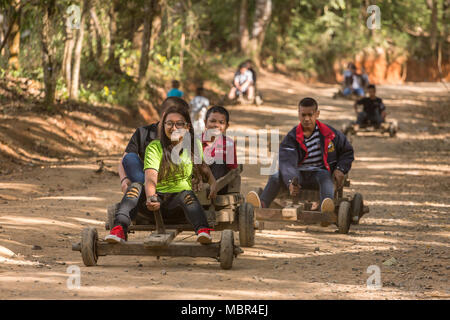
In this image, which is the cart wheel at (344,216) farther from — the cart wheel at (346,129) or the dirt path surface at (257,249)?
the cart wheel at (346,129)

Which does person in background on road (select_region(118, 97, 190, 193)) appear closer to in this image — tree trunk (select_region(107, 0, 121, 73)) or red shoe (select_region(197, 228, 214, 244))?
red shoe (select_region(197, 228, 214, 244))

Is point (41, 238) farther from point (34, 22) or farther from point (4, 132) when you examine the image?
point (34, 22)

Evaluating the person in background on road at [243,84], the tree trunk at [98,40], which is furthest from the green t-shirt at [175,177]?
the person in background on road at [243,84]

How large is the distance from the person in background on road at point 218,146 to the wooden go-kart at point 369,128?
1219 cm

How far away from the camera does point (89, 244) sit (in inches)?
270

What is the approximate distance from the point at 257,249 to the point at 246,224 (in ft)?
1.16

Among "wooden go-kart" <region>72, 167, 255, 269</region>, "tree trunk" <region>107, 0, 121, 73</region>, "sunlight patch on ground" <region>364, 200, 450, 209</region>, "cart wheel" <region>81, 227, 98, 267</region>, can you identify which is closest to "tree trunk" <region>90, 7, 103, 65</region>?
"tree trunk" <region>107, 0, 121, 73</region>

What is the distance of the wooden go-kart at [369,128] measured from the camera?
20594 mm

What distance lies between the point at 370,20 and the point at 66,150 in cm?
2254

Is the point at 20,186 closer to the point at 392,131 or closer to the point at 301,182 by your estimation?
A: the point at 301,182

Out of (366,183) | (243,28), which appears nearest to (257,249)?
(366,183)

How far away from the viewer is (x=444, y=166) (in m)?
16.7

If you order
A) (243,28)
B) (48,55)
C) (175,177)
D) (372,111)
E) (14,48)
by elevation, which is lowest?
(175,177)

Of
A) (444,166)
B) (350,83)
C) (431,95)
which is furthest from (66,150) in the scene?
(431,95)
